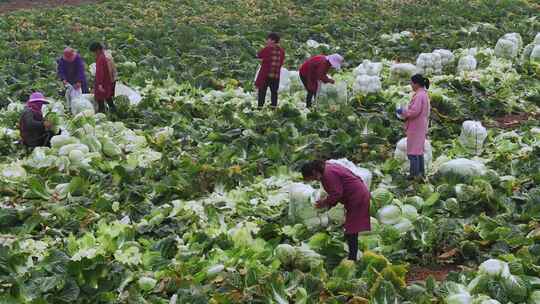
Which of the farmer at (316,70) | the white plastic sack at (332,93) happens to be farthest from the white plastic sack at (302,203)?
the white plastic sack at (332,93)

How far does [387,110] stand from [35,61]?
284 inches

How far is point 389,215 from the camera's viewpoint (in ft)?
26.2

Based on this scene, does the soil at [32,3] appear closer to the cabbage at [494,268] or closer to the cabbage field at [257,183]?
the cabbage field at [257,183]

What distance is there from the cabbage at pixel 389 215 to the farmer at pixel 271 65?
4.60m

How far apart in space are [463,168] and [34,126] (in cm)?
548

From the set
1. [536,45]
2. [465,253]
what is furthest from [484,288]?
[536,45]

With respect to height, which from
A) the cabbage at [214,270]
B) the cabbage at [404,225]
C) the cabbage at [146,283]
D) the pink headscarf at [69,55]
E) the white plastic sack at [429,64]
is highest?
the pink headscarf at [69,55]

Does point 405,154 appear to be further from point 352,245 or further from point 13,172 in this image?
point 13,172

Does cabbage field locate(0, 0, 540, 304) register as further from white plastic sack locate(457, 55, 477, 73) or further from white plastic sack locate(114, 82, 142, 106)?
white plastic sack locate(114, 82, 142, 106)

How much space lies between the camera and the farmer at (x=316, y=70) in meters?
11.7

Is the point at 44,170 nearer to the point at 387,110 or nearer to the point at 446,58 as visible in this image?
the point at 387,110

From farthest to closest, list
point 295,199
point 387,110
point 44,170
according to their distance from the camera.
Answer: point 387,110 < point 44,170 < point 295,199

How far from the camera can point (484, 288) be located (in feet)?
21.3

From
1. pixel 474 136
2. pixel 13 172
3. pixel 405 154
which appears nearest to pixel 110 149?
pixel 13 172
